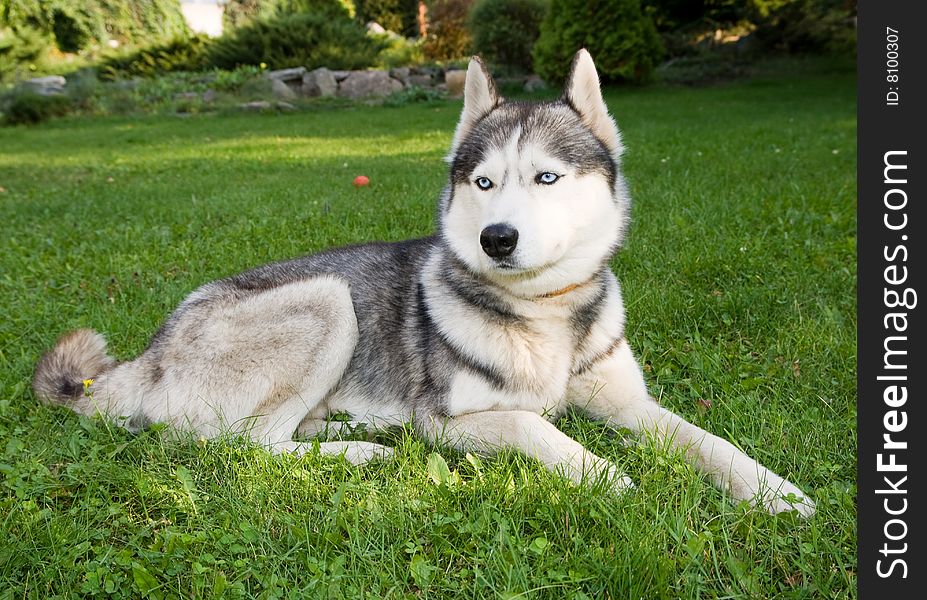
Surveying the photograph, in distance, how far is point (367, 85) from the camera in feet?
68.4

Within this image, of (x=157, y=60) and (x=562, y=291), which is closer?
(x=562, y=291)

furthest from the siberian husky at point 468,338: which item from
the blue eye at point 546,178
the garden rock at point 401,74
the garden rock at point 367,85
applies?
the garden rock at point 401,74

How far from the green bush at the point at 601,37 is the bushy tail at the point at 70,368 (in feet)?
52.6

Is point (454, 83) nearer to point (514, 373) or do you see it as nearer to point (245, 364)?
point (245, 364)

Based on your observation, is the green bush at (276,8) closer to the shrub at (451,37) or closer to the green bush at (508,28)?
the shrub at (451,37)

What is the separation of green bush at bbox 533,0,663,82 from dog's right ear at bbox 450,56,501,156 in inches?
605

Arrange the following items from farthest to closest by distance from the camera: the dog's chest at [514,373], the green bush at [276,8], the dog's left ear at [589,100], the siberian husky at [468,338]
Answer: the green bush at [276,8] < the dog's left ear at [589,100] < the dog's chest at [514,373] < the siberian husky at [468,338]

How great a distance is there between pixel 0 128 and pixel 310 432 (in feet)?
57.6

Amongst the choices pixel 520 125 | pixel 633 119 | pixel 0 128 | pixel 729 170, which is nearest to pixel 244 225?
pixel 520 125

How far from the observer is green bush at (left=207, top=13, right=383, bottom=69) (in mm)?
22859

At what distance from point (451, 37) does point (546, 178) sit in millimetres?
24044

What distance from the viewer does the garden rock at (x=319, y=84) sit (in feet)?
67.9

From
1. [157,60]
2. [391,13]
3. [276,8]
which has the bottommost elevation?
[157,60]

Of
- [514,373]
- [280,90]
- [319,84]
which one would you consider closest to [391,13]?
[319,84]
